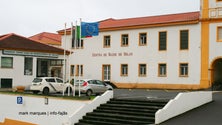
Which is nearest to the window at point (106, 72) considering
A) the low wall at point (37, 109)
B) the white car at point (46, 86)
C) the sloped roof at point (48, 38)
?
the white car at point (46, 86)

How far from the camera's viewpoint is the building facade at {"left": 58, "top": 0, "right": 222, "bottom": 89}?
35.3 meters

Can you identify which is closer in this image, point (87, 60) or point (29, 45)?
point (29, 45)

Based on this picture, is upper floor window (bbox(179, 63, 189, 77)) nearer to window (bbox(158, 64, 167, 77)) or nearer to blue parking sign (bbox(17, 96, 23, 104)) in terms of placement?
window (bbox(158, 64, 167, 77))

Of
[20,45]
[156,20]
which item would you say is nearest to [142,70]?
[156,20]

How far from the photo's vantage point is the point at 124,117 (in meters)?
17.3

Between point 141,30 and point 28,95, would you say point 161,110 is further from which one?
point 141,30

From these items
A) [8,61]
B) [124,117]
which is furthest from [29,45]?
[124,117]

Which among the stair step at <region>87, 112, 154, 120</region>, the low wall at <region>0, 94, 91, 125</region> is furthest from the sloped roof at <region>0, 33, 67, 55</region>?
the stair step at <region>87, 112, 154, 120</region>

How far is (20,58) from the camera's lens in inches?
1254

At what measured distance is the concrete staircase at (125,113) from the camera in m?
16.8

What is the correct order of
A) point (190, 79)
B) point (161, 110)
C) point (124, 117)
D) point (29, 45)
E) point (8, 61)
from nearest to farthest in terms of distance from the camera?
point (161, 110)
point (124, 117)
point (8, 61)
point (29, 45)
point (190, 79)

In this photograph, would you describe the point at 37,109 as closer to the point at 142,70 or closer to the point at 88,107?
the point at 88,107

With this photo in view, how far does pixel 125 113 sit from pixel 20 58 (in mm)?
16345

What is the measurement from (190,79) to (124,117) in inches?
791
